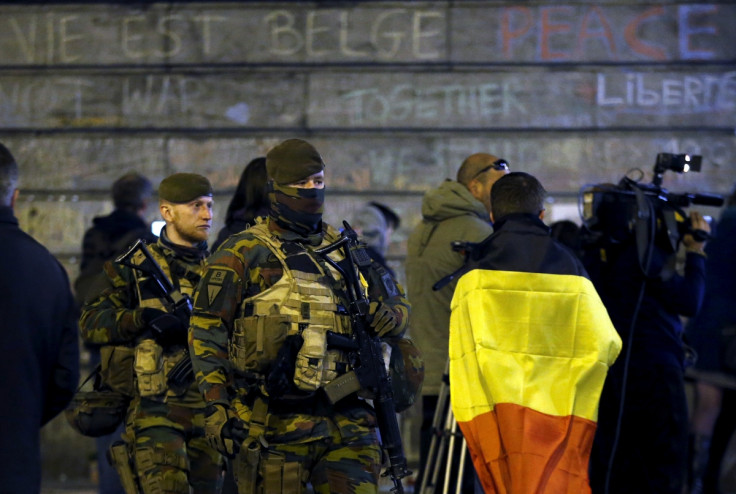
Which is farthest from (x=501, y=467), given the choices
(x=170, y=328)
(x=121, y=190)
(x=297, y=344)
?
(x=121, y=190)

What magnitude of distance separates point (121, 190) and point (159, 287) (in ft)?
7.09

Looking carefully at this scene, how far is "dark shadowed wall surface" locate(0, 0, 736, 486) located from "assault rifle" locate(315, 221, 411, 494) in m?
4.27

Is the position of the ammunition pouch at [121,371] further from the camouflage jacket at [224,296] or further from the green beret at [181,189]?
the camouflage jacket at [224,296]

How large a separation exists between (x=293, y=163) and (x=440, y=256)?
1777 mm

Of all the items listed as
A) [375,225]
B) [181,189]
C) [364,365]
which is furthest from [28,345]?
[375,225]

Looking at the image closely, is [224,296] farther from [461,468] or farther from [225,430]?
[461,468]

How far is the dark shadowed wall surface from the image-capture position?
825 centimetres

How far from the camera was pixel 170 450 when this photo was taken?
A: 4.78 metres

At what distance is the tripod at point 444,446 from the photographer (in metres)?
5.19

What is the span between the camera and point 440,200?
576 centimetres

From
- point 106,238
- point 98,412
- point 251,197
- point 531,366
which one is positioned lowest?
point 98,412

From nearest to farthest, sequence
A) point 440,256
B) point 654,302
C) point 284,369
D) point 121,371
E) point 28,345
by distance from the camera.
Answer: point 28,345
point 284,369
point 121,371
point 654,302
point 440,256

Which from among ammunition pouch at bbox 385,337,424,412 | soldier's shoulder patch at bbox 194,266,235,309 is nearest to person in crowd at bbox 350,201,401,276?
ammunition pouch at bbox 385,337,424,412

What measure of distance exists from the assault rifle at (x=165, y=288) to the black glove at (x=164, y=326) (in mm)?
37
